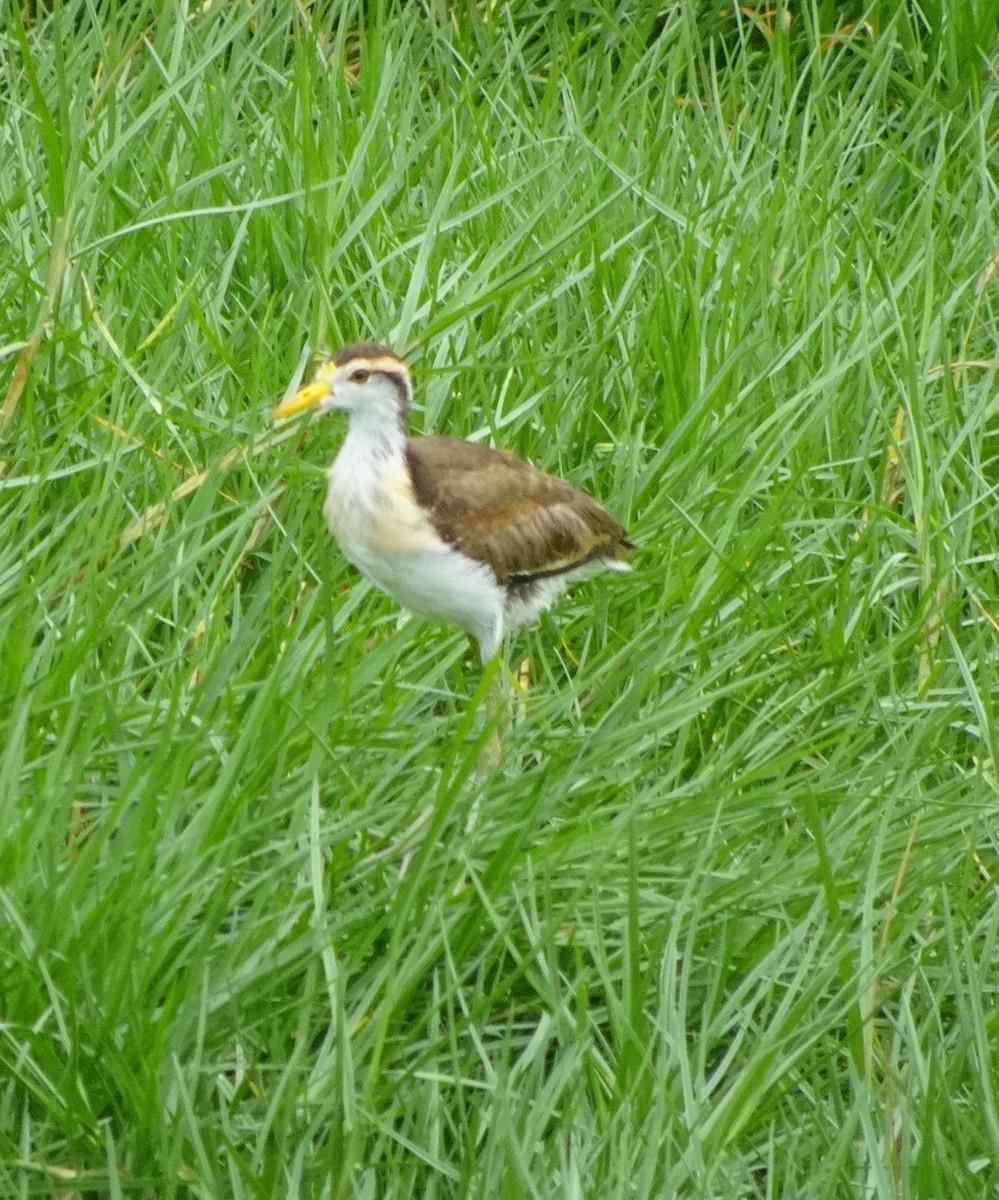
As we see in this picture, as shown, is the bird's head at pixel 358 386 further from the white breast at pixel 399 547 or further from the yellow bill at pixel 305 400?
the white breast at pixel 399 547

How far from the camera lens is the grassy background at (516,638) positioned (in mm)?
3836

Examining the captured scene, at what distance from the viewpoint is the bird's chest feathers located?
4977 millimetres

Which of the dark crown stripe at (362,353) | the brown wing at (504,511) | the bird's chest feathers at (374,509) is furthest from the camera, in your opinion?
the brown wing at (504,511)

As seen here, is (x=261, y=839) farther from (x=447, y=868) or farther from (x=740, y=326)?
(x=740, y=326)

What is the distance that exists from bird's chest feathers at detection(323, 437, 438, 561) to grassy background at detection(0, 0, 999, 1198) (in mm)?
198

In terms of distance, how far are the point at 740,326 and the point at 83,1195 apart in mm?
3373

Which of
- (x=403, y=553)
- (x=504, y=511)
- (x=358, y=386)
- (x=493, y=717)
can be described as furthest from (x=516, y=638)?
(x=493, y=717)

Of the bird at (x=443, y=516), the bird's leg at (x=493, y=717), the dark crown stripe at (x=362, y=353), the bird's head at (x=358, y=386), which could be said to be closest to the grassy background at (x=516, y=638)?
the bird's leg at (x=493, y=717)

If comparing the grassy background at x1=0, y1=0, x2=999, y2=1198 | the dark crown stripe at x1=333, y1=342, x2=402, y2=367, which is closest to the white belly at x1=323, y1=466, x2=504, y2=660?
the grassy background at x1=0, y1=0, x2=999, y2=1198

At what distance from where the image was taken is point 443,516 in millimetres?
5172

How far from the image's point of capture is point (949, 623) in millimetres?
5387

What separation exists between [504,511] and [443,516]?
0.17 meters

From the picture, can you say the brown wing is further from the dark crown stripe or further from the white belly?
the dark crown stripe

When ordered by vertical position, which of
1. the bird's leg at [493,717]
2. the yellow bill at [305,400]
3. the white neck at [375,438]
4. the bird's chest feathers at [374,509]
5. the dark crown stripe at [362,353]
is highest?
the dark crown stripe at [362,353]
